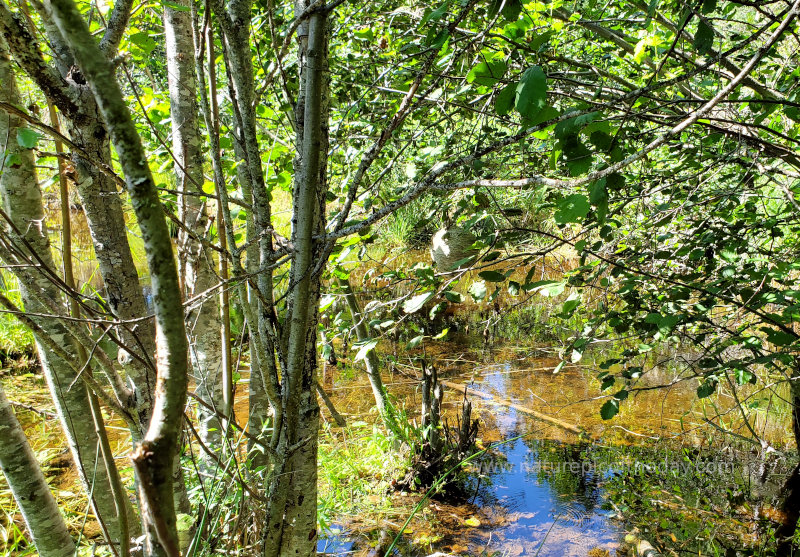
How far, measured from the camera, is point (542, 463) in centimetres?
395

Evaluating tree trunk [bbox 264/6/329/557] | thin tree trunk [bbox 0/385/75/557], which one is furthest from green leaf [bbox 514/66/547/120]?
thin tree trunk [bbox 0/385/75/557]

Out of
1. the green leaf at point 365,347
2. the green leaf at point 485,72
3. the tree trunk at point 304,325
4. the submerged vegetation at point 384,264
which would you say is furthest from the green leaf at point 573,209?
the green leaf at point 365,347

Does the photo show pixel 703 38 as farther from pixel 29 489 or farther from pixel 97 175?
pixel 29 489

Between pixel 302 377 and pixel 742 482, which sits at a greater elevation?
pixel 302 377

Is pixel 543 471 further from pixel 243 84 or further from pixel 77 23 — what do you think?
pixel 77 23

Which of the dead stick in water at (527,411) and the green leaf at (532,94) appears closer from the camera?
the green leaf at (532,94)

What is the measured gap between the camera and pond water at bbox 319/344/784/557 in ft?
9.97

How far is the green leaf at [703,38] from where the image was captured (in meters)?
1.16

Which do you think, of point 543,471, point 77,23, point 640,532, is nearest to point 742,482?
point 640,532

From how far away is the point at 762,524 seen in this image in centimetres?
301

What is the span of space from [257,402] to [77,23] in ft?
6.56

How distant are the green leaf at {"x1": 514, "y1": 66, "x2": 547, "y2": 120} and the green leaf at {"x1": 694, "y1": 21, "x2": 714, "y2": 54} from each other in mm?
582

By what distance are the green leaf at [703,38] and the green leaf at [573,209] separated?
603 millimetres

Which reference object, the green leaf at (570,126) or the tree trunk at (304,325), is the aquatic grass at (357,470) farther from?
the green leaf at (570,126)
